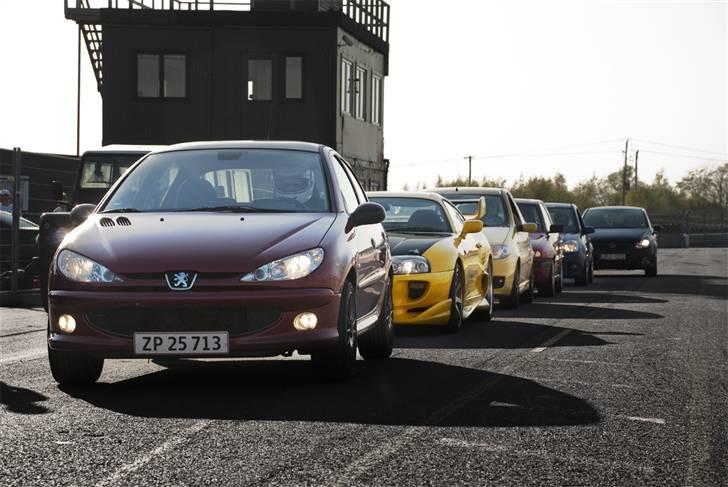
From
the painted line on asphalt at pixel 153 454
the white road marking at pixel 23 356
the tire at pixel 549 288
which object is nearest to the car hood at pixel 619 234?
the tire at pixel 549 288

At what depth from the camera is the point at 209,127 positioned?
125 feet

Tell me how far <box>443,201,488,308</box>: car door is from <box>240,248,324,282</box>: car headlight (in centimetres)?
514

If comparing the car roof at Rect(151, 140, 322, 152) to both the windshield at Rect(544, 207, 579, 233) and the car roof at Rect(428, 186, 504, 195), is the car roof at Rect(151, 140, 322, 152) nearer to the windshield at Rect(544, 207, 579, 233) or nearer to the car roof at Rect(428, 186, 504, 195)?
the car roof at Rect(428, 186, 504, 195)

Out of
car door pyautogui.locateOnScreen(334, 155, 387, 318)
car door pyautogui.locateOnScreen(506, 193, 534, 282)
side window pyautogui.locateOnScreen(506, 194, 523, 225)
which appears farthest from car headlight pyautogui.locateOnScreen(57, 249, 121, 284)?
side window pyautogui.locateOnScreen(506, 194, 523, 225)

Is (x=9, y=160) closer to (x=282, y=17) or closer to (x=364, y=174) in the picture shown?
(x=282, y=17)

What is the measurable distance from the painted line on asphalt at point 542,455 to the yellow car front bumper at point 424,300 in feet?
20.5

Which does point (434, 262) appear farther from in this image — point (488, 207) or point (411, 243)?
point (488, 207)

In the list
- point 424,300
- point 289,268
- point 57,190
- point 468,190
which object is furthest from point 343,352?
point 57,190

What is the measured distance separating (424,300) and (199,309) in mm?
5048

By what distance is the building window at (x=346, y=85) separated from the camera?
38.5 meters

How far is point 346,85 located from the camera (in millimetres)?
39156

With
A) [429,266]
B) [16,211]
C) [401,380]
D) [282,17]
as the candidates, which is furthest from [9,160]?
[282,17]

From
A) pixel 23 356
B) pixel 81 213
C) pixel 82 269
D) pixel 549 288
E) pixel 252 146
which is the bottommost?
pixel 549 288

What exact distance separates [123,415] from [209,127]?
3122cm
